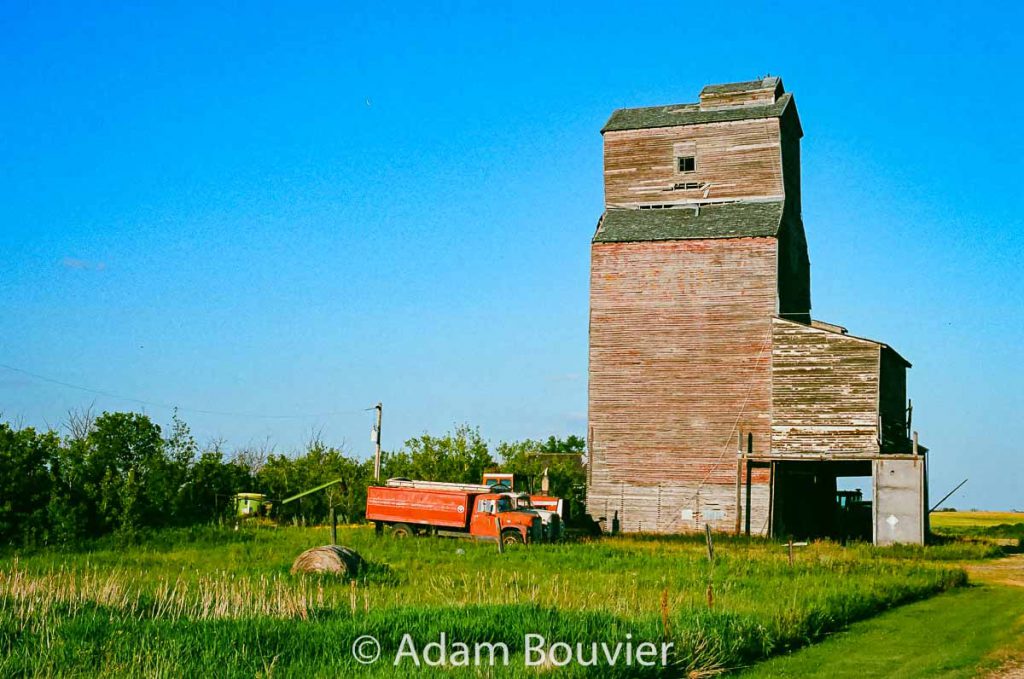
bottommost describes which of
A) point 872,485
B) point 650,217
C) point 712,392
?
point 872,485

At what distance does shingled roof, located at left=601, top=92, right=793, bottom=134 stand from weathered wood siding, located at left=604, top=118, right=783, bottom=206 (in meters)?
0.24

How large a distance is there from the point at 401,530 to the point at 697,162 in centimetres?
1986

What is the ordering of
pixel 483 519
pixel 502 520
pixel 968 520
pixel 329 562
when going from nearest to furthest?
pixel 329 562 < pixel 502 520 < pixel 483 519 < pixel 968 520

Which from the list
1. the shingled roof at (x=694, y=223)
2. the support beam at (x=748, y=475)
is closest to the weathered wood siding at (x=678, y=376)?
the support beam at (x=748, y=475)

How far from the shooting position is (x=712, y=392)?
132 ft

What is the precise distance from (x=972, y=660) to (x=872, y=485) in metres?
22.4

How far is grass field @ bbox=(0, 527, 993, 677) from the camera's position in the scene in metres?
12.9

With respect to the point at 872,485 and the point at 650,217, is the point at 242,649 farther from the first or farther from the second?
the point at 650,217

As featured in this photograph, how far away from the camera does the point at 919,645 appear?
17391 millimetres

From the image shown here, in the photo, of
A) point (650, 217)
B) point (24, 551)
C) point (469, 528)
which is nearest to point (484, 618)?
point (469, 528)

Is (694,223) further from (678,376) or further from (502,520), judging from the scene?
(502,520)

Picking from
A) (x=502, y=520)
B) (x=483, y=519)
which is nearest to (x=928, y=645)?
(x=502, y=520)

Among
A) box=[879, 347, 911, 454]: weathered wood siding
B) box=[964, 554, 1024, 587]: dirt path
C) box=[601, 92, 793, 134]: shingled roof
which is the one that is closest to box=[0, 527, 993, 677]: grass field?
box=[964, 554, 1024, 587]: dirt path

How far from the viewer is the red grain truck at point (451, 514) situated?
115 feet
